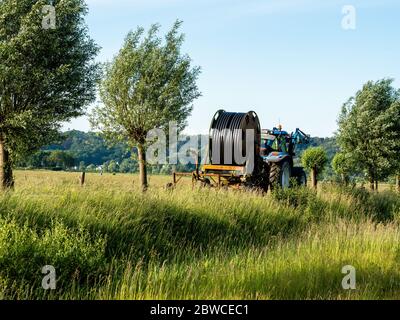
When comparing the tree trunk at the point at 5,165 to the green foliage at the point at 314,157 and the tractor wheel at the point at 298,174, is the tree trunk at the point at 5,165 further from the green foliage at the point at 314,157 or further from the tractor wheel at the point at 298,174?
the green foliage at the point at 314,157

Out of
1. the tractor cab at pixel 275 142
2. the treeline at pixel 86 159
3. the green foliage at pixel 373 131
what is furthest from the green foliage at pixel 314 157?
the treeline at pixel 86 159

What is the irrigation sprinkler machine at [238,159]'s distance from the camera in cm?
1675

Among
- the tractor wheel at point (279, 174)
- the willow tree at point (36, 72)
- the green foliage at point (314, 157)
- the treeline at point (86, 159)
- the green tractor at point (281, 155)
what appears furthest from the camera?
the treeline at point (86, 159)

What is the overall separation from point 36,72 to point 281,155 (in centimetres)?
1036

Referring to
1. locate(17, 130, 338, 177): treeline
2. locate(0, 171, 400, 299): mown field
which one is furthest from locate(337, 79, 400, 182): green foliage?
locate(17, 130, 338, 177): treeline

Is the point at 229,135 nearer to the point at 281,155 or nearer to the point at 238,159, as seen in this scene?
the point at 238,159

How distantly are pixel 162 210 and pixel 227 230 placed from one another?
159 centimetres

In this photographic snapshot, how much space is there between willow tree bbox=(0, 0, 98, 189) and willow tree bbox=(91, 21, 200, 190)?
17.3 ft

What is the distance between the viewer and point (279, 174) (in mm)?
17297

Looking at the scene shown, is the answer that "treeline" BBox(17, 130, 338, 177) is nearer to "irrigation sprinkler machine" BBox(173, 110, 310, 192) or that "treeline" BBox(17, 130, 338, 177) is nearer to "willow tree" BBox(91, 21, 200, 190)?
"willow tree" BBox(91, 21, 200, 190)

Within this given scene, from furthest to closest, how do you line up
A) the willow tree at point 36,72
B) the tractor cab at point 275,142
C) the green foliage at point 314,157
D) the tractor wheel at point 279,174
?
the green foliage at point 314,157
the willow tree at point 36,72
the tractor cab at point 275,142
the tractor wheel at point 279,174

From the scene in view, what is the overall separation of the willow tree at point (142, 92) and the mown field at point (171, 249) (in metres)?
14.5
